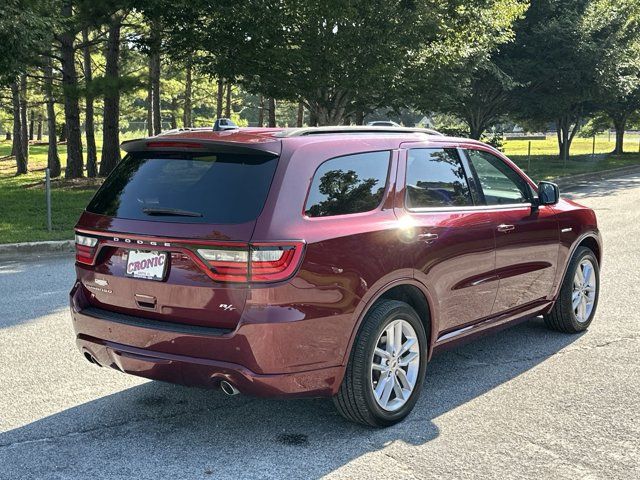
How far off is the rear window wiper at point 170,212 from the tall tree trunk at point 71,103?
573 inches

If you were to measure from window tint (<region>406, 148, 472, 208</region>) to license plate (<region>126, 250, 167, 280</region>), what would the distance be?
157 cm

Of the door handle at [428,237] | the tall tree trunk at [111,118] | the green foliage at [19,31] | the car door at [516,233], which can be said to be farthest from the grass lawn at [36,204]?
the door handle at [428,237]

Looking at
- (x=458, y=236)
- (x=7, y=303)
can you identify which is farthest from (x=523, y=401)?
(x=7, y=303)

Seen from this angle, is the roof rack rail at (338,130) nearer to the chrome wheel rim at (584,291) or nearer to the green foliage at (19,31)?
the chrome wheel rim at (584,291)

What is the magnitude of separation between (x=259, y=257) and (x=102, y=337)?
45.6 inches

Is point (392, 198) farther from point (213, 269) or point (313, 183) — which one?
point (213, 269)

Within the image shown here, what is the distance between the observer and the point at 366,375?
4102mm

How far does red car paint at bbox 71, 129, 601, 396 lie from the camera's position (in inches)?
147

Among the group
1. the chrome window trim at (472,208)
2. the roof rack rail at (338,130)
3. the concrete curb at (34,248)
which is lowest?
the concrete curb at (34,248)

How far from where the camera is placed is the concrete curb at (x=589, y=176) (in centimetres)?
2592

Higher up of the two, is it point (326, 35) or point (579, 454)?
point (326, 35)

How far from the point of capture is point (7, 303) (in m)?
7.43

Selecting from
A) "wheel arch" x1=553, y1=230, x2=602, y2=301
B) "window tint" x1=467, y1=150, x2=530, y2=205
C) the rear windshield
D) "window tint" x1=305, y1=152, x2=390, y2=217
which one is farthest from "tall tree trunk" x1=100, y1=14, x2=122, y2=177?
"window tint" x1=305, y1=152, x2=390, y2=217

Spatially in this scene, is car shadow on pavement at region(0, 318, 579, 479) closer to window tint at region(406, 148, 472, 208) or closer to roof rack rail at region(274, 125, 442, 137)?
window tint at region(406, 148, 472, 208)
